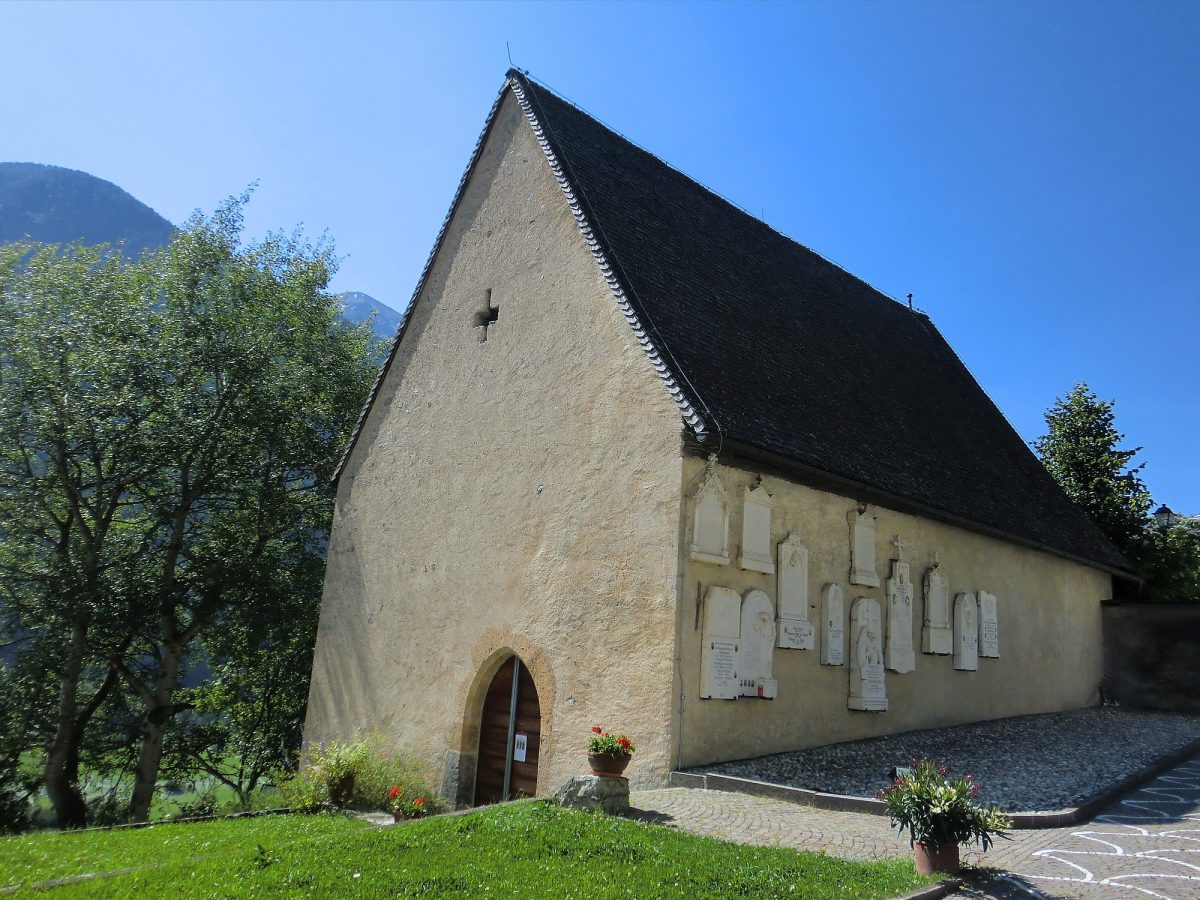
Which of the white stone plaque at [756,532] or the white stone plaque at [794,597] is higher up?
the white stone plaque at [756,532]

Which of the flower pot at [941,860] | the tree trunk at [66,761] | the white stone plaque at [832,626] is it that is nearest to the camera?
the flower pot at [941,860]

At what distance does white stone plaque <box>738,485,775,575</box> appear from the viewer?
10320mm

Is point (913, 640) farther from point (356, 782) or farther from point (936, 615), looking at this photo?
point (356, 782)

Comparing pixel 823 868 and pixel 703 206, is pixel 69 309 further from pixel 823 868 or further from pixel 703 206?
pixel 823 868

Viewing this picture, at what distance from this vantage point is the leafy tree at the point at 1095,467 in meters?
23.5

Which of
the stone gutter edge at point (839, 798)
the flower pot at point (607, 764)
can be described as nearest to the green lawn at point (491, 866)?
the flower pot at point (607, 764)

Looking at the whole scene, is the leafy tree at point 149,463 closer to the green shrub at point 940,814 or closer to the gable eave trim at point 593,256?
the gable eave trim at point 593,256

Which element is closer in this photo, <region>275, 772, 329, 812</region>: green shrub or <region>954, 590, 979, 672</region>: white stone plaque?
<region>275, 772, 329, 812</region>: green shrub

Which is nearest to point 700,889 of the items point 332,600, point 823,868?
point 823,868

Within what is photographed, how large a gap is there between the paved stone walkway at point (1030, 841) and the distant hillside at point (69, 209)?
15228 cm

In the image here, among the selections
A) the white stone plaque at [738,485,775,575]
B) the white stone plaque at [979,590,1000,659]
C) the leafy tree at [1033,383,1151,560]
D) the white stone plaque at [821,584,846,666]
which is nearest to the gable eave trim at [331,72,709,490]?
the white stone plaque at [738,485,775,575]

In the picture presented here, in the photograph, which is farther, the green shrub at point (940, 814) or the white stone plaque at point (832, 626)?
the white stone plaque at point (832, 626)

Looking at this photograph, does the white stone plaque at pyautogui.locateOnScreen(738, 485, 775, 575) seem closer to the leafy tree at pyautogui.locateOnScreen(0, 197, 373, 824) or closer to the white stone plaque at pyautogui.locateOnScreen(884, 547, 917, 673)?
the white stone plaque at pyautogui.locateOnScreen(884, 547, 917, 673)

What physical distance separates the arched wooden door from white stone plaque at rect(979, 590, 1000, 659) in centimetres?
840
